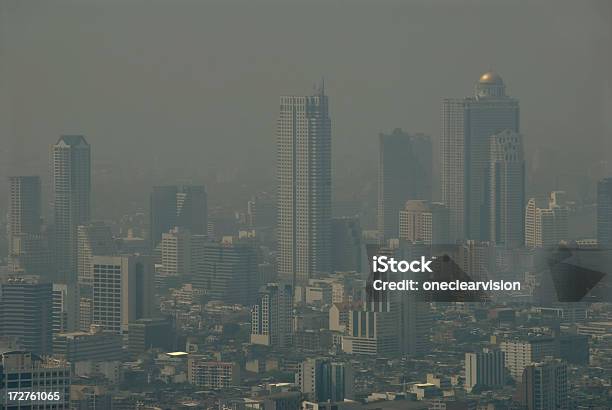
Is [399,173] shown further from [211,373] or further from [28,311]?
[28,311]

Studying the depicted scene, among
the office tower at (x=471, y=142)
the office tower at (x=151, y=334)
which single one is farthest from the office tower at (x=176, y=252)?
the office tower at (x=471, y=142)

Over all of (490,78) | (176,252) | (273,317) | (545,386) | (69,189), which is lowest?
(545,386)

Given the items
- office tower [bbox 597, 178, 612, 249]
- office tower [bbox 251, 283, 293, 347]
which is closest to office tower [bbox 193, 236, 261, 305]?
office tower [bbox 251, 283, 293, 347]

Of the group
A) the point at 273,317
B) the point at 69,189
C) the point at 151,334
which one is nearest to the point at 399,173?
the point at 273,317

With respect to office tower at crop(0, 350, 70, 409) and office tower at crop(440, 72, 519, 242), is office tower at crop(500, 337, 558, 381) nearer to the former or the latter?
office tower at crop(440, 72, 519, 242)

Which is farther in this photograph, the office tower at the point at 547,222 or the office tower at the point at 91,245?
the office tower at the point at 91,245

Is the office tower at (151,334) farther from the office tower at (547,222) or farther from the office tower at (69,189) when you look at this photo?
the office tower at (547,222)
